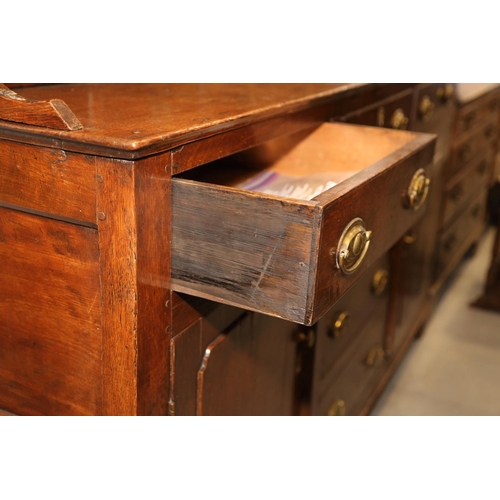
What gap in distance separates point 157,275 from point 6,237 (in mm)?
202

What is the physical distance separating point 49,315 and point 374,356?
0.97 m

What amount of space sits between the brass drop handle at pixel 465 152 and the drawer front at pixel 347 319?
0.76 m

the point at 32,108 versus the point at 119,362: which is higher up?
the point at 32,108

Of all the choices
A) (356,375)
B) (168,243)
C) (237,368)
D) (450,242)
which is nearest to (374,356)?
(356,375)

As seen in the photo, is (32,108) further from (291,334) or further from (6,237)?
(291,334)

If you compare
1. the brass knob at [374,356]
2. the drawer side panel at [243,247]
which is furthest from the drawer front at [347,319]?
the drawer side panel at [243,247]

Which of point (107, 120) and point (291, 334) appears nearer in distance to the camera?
point (107, 120)

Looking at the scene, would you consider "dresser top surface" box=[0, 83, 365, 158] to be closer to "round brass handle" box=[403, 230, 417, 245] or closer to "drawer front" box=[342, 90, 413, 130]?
"drawer front" box=[342, 90, 413, 130]

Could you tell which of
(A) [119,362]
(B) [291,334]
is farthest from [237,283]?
(B) [291,334]

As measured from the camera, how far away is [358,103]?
53.2 inches

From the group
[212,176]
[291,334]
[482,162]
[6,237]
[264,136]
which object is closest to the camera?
[6,237]

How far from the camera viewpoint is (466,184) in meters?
2.37

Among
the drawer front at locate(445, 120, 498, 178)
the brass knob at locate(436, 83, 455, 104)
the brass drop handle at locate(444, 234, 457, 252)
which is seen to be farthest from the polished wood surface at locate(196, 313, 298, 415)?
the brass drop handle at locate(444, 234, 457, 252)

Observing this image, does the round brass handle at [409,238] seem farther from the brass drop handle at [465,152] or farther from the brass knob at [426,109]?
the brass drop handle at [465,152]
